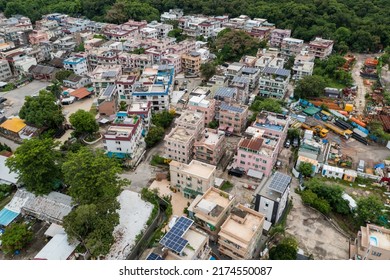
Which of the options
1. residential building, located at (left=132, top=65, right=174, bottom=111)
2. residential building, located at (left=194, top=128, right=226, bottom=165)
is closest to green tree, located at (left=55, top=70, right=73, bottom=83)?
residential building, located at (left=132, top=65, right=174, bottom=111)

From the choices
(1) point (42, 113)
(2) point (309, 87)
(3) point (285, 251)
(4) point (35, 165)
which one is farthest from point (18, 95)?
(3) point (285, 251)

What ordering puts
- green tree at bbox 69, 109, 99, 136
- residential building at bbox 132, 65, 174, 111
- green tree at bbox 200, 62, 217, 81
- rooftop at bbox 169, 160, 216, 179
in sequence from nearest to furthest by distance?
rooftop at bbox 169, 160, 216, 179 < green tree at bbox 69, 109, 99, 136 < residential building at bbox 132, 65, 174, 111 < green tree at bbox 200, 62, 217, 81

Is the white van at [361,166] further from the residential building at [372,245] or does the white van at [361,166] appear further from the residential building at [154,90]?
the residential building at [154,90]

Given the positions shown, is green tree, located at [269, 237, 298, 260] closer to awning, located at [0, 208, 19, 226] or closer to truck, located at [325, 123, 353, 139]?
truck, located at [325, 123, 353, 139]

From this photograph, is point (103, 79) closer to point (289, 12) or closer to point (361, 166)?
point (361, 166)

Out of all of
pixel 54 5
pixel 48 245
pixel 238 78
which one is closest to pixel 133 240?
pixel 48 245

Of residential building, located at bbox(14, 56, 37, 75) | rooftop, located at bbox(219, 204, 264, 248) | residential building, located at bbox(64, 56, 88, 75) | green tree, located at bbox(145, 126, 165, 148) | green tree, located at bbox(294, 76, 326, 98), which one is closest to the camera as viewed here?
rooftop, located at bbox(219, 204, 264, 248)

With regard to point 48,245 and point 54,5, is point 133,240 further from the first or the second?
point 54,5

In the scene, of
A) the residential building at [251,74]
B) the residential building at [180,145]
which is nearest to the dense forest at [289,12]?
the residential building at [251,74]
